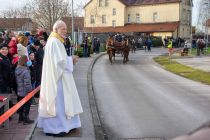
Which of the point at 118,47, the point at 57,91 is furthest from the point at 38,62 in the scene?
the point at 118,47

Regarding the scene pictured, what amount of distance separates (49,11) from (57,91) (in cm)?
3438

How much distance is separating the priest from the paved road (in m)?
1.13

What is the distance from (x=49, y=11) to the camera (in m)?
41.3

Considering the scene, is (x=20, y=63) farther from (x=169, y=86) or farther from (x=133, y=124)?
(x=169, y=86)

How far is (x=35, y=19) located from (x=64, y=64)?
39.5 m

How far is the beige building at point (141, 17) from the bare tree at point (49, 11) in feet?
126

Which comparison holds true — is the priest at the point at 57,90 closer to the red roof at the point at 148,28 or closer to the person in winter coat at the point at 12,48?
the person in winter coat at the point at 12,48

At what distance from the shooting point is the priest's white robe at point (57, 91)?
765 centimetres

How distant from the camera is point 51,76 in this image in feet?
25.1

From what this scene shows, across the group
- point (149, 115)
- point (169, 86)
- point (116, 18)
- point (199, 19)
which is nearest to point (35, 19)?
point (169, 86)

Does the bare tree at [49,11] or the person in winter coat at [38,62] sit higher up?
the bare tree at [49,11]

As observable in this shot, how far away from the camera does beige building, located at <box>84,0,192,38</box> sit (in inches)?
3248

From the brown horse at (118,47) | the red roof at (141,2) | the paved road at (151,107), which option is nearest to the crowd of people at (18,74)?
the paved road at (151,107)

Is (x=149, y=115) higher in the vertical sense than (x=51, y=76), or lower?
lower
